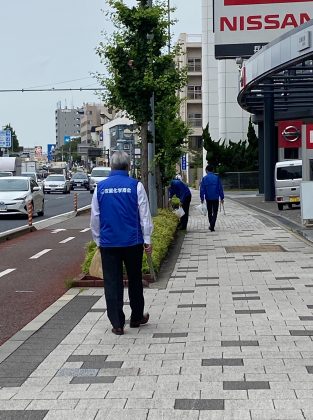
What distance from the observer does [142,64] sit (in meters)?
17.4

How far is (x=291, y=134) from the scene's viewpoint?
33.9m

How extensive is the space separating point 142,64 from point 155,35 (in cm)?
Answer: 72

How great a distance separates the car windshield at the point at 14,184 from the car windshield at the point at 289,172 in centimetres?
977

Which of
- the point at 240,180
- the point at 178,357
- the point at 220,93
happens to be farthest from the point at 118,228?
the point at 220,93

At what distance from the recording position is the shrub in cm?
1173

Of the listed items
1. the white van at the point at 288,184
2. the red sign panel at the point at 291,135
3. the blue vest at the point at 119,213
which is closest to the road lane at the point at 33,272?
the blue vest at the point at 119,213

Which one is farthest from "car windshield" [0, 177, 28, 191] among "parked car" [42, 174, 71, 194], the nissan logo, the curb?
"parked car" [42, 174, 71, 194]

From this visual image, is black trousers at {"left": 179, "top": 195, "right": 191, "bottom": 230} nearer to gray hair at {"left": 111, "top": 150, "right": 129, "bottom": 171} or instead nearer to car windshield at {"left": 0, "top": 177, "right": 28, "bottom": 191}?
car windshield at {"left": 0, "top": 177, "right": 28, "bottom": 191}

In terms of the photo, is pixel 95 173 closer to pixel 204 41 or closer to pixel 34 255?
pixel 204 41

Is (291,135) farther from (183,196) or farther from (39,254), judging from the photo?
(39,254)

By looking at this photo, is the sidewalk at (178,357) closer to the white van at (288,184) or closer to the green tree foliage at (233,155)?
the white van at (288,184)

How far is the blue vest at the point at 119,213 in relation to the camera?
7871 millimetres

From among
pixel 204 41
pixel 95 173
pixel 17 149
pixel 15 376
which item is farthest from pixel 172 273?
pixel 17 149

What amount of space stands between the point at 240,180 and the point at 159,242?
43346 millimetres
